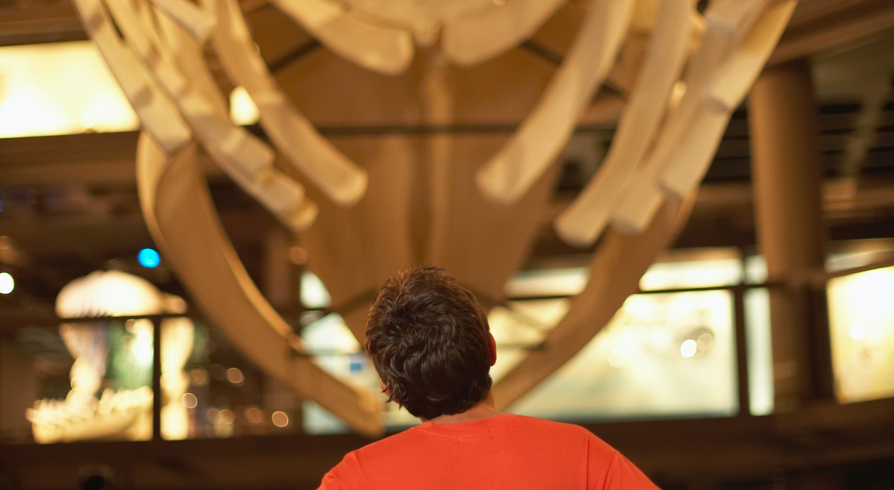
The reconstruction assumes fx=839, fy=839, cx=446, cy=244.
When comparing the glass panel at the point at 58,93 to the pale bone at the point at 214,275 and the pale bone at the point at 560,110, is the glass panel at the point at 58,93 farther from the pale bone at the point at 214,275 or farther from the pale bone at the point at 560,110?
the pale bone at the point at 560,110

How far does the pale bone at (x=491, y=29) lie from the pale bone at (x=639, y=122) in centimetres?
26

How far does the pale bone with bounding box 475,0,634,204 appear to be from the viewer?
180 cm

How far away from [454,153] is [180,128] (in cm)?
100

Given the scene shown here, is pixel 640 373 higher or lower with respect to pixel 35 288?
lower

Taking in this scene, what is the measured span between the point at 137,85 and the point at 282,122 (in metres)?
0.34

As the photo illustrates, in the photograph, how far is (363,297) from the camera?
2.65m

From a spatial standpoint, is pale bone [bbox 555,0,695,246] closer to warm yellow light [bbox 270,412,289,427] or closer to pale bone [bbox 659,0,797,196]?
pale bone [bbox 659,0,797,196]

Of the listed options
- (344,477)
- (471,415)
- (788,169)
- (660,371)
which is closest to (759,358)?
(660,371)

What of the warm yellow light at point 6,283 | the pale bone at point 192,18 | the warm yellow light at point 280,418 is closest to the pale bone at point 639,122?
the pale bone at point 192,18

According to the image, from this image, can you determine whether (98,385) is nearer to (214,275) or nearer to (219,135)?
(214,275)

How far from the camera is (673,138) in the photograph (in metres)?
1.92

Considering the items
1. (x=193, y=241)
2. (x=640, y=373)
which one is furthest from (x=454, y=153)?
(x=640, y=373)

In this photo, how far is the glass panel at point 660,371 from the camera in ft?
14.5

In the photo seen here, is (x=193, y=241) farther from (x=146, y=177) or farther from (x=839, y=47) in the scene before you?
(x=839, y=47)
